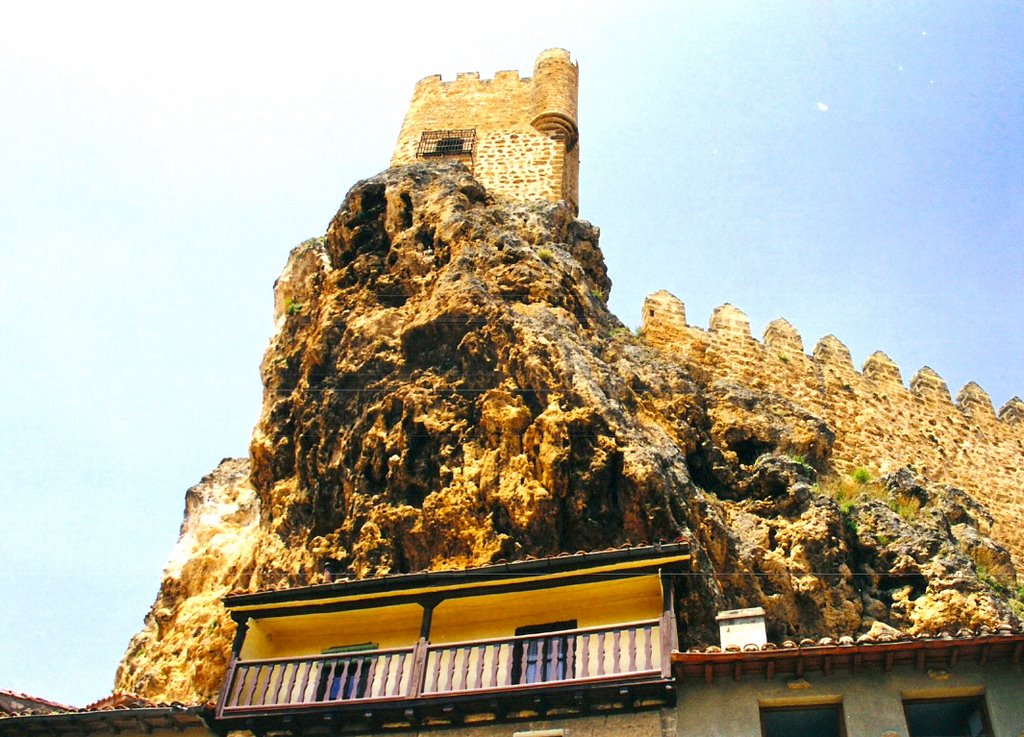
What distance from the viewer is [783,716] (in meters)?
15.2

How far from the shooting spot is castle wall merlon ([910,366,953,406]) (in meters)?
36.6

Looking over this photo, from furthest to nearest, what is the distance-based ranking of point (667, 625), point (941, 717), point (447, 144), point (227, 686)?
point (447, 144) → point (227, 686) → point (667, 625) → point (941, 717)

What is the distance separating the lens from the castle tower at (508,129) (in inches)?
1371

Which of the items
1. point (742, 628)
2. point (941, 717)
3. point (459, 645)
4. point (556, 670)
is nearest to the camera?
point (941, 717)

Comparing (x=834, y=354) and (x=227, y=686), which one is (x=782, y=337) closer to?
(x=834, y=354)

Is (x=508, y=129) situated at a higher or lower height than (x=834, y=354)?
higher

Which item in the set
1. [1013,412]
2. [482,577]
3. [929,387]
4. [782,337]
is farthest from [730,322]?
[482,577]

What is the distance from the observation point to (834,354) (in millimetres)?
35562

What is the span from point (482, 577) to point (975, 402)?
2530cm

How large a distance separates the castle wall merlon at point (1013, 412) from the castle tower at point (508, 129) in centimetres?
1540

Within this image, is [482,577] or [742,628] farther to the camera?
[482,577]

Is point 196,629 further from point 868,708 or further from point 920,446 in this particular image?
point 920,446

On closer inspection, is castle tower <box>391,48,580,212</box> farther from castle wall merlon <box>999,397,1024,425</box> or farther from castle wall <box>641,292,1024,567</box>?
castle wall merlon <box>999,397,1024,425</box>

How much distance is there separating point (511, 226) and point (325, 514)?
918 centimetres
